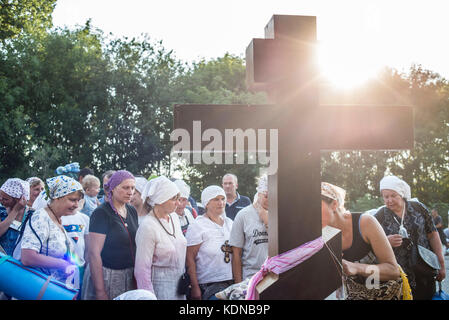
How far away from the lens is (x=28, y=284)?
362 cm

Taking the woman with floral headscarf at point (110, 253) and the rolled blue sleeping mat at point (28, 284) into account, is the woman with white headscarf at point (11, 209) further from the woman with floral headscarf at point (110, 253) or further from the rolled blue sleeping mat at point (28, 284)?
the rolled blue sleeping mat at point (28, 284)

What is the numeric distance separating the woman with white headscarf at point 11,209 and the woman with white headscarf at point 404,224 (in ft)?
12.3

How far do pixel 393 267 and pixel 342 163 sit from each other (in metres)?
21.1

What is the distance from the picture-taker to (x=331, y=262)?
2014 mm

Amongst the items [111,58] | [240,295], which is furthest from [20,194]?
[111,58]

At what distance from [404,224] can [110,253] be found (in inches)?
113

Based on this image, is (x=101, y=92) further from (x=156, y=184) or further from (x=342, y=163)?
(x=156, y=184)

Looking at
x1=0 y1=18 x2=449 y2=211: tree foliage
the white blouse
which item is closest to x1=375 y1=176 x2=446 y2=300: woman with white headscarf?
the white blouse

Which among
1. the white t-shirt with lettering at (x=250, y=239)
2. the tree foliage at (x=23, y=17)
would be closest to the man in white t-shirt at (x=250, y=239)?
the white t-shirt with lettering at (x=250, y=239)

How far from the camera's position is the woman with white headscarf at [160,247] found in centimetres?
405

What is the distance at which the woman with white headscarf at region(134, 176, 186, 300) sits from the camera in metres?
4.05

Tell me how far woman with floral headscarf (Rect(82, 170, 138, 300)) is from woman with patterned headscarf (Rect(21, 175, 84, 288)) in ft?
0.68

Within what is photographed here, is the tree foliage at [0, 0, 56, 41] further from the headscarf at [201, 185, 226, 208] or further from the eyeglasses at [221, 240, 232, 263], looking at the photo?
the eyeglasses at [221, 240, 232, 263]

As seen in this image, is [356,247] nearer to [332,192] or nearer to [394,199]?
[332,192]
